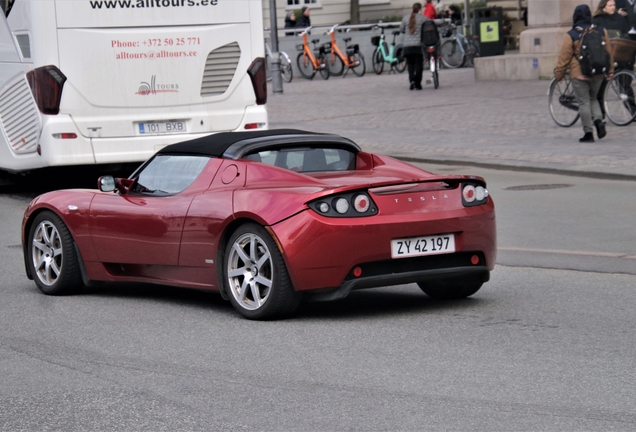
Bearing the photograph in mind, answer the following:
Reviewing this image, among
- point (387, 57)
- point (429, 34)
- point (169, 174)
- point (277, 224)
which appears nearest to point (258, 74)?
point (169, 174)

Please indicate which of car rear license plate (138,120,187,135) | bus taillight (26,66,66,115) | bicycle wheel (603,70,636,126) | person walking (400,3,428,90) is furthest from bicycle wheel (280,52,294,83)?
bus taillight (26,66,66,115)

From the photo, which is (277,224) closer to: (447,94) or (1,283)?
(1,283)

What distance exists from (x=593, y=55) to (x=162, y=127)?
621cm

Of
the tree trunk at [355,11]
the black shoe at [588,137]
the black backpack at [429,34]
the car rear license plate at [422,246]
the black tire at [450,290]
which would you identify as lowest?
A: the black tire at [450,290]

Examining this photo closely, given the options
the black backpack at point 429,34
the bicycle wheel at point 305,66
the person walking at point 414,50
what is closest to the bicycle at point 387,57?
the bicycle wheel at point 305,66

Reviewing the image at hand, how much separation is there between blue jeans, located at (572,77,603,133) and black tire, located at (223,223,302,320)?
10769 mm

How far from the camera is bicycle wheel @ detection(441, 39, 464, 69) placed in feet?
126

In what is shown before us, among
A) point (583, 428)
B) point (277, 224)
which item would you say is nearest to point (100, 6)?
point (277, 224)

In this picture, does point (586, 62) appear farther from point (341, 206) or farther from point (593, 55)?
point (341, 206)

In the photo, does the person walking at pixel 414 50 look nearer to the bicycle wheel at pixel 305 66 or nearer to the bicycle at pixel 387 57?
the bicycle at pixel 387 57

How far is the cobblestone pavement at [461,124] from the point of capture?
1645 cm

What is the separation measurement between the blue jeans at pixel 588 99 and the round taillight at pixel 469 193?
10.1 m

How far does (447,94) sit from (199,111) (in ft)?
44.2

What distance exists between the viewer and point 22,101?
47.5 feet
